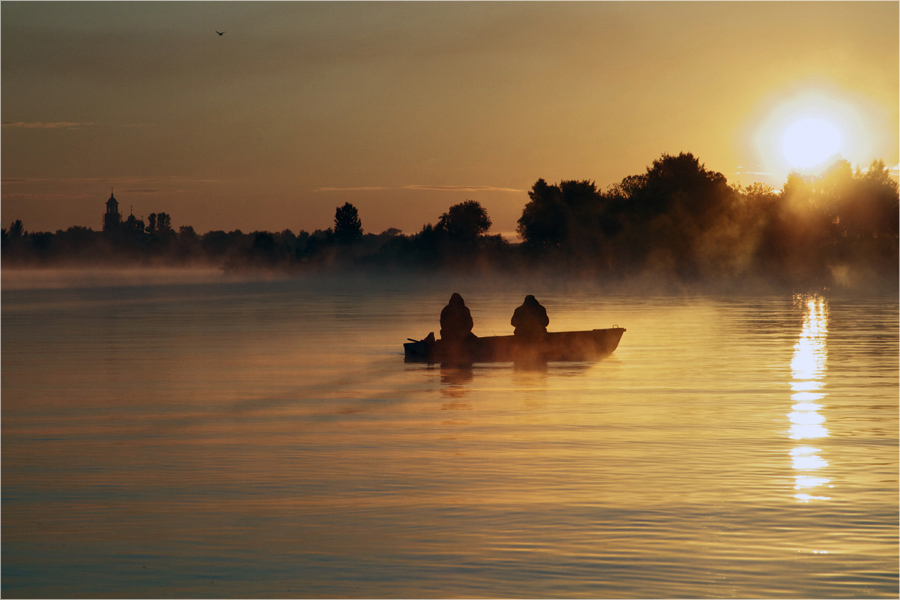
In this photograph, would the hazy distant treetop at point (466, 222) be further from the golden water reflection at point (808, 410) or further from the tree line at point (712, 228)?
the golden water reflection at point (808, 410)

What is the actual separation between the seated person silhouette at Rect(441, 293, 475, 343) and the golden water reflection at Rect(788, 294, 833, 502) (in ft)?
30.5

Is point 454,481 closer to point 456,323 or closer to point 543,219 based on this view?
point 456,323

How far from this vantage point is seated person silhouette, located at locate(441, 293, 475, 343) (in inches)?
1141

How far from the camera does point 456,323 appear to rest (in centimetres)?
2897

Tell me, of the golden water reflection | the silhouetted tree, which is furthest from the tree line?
the golden water reflection

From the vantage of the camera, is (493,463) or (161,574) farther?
(493,463)

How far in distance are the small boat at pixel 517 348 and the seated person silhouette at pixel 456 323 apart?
0.19 meters

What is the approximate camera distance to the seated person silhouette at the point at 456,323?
29.0 metres

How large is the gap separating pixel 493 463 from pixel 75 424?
8.93 metres

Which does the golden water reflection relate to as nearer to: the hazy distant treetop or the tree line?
the tree line

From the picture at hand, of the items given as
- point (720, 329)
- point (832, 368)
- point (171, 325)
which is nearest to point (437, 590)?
point (832, 368)

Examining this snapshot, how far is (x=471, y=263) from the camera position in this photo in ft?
599

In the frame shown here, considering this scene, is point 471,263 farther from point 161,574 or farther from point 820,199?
point 161,574

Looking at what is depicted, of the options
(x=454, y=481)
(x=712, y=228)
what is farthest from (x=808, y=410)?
(x=712, y=228)
